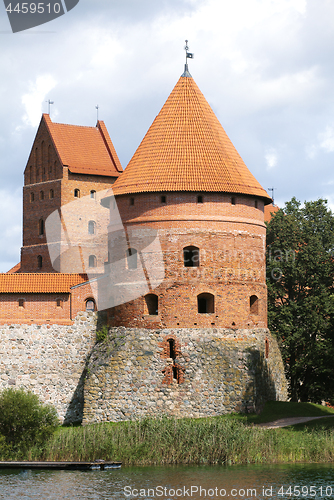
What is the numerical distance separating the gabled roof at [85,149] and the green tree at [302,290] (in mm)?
8571

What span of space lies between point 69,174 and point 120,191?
9.66m

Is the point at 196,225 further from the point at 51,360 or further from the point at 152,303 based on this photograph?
the point at 51,360

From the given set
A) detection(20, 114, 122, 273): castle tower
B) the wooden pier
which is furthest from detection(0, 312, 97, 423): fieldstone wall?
detection(20, 114, 122, 273): castle tower

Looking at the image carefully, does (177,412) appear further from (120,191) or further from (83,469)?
(120,191)

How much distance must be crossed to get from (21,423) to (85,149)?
1832 centimetres

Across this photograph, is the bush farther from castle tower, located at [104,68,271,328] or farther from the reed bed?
castle tower, located at [104,68,271,328]

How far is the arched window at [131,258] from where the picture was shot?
Answer: 89.5 feet

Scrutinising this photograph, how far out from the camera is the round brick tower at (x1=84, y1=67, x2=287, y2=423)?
25.9 m

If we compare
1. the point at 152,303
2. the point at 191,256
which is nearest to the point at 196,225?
the point at 191,256

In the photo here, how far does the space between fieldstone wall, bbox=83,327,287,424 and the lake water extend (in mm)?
4368

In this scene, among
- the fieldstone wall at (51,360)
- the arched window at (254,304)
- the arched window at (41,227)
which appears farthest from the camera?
the arched window at (41,227)

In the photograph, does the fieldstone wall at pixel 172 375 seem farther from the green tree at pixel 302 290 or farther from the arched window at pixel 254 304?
the green tree at pixel 302 290

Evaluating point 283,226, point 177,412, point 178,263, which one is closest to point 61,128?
point 283,226

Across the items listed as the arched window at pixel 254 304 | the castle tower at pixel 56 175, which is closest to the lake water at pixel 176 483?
the arched window at pixel 254 304
